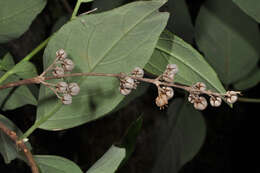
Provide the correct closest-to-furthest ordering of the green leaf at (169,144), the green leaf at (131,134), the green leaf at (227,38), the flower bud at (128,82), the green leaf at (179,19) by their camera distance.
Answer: the flower bud at (128,82) < the green leaf at (131,134) < the green leaf at (179,19) < the green leaf at (227,38) < the green leaf at (169,144)

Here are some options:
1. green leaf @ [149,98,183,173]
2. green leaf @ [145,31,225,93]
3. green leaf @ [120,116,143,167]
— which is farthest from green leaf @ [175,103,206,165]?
green leaf @ [145,31,225,93]

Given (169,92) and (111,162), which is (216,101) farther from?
(111,162)

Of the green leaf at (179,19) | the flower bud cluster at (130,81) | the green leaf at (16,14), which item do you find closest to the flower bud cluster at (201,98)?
the flower bud cluster at (130,81)

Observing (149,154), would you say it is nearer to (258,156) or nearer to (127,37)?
(258,156)

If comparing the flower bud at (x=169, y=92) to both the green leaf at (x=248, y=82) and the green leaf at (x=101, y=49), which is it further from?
the green leaf at (x=248, y=82)

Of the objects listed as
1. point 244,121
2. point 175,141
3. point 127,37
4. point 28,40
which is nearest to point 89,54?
point 127,37
